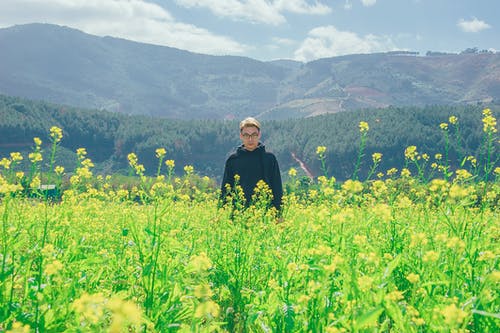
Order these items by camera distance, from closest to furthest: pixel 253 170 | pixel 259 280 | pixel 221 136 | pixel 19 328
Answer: pixel 19 328 < pixel 259 280 < pixel 253 170 < pixel 221 136

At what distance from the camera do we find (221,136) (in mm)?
147375

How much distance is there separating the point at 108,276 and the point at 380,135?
387 ft

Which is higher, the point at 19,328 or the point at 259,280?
the point at 19,328

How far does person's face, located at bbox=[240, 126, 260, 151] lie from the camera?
19.9ft

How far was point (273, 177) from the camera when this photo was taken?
628 centimetres

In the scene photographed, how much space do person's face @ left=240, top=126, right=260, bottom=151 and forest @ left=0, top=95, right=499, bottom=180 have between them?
97886 mm

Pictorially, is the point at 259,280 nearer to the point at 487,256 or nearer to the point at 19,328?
the point at 487,256

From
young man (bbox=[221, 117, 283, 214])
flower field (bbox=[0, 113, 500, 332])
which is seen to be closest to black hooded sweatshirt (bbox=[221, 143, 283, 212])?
young man (bbox=[221, 117, 283, 214])

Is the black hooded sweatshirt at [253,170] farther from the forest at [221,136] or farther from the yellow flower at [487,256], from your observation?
the forest at [221,136]

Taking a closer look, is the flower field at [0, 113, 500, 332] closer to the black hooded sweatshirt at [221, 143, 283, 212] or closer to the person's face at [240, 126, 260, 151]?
the black hooded sweatshirt at [221, 143, 283, 212]

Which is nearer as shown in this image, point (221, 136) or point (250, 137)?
point (250, 137)

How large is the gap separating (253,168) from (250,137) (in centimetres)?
51

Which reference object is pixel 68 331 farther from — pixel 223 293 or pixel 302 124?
pixel 302 124

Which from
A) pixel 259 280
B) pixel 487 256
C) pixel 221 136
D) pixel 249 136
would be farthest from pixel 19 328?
pixel 221 136
